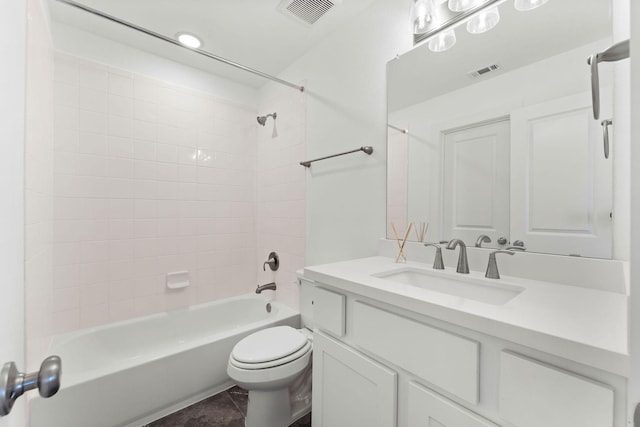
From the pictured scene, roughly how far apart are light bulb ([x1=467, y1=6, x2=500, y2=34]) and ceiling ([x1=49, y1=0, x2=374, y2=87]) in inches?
26.2

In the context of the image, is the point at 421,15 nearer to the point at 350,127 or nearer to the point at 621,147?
the point at 350,127

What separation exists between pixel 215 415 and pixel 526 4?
2.45 metres

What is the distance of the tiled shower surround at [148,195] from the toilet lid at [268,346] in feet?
2.10

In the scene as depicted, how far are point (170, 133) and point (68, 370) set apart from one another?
166 cm

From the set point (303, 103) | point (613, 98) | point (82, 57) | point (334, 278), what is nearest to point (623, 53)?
point (613, 98)

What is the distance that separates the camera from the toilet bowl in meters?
1.31

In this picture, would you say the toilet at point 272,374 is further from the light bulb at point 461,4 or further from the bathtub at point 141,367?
the light bulb at point 461,4

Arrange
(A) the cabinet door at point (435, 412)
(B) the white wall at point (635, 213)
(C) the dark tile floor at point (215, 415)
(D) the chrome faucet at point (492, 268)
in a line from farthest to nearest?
(C) the dark tile floor at point (215, 415)
(D) the chrome faucet at point (492, 268)
(A) the cabinet door at point (435, 412)
(B) the white wall at point (635, 213)

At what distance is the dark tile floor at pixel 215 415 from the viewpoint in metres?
1.50

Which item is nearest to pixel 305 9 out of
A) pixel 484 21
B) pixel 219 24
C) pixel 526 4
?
pixel 219 24

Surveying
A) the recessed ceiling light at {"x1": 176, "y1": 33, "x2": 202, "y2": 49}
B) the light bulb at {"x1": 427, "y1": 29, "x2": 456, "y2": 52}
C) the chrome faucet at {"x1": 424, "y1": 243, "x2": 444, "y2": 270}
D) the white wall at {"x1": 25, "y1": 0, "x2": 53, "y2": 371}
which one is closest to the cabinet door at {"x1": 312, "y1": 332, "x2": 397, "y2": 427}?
the chrome faucet at {"x1": 424, "y1": 243, "x2": 444, "y2": 270}

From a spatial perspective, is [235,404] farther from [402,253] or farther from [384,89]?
[384,89]

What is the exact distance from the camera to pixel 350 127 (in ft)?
5.60

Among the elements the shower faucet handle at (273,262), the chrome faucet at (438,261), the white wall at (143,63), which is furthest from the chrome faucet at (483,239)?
the white wall at (143,63)
